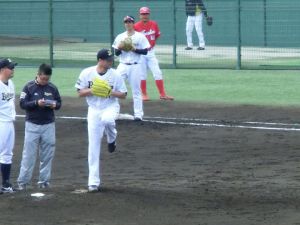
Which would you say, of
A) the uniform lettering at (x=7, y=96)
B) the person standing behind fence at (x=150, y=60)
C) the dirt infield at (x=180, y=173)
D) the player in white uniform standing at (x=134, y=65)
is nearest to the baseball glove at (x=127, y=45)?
the player in white uniform standing at (x=134, y=65)

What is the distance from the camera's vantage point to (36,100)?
458 inches

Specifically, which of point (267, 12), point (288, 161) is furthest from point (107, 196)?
point (267, 12)

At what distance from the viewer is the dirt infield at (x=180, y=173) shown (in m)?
10.2

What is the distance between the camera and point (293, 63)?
2836 centimetres

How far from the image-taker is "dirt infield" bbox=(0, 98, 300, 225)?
10.2 meters

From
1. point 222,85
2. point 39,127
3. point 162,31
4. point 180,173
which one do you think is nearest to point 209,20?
point 162,31

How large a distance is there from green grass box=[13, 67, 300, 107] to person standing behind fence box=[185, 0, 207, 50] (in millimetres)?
3567

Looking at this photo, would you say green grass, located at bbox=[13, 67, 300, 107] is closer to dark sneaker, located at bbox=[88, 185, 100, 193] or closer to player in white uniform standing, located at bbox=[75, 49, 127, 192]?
player in white uniform standing, located at bbox=[75, 49, 127, 192]

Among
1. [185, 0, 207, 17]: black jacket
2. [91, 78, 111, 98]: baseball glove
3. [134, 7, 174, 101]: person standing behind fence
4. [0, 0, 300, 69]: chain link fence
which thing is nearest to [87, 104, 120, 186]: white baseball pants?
[91, 78, 111, 98]: baseball glove

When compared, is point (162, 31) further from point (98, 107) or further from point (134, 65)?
point (98, 107)

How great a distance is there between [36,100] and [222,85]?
12127 millimetres

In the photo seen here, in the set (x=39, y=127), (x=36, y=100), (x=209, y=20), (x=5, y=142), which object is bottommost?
(x=5, y=142)

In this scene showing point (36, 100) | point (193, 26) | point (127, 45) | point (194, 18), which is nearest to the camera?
point (36, 100)

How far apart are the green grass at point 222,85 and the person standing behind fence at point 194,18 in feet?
11.7
